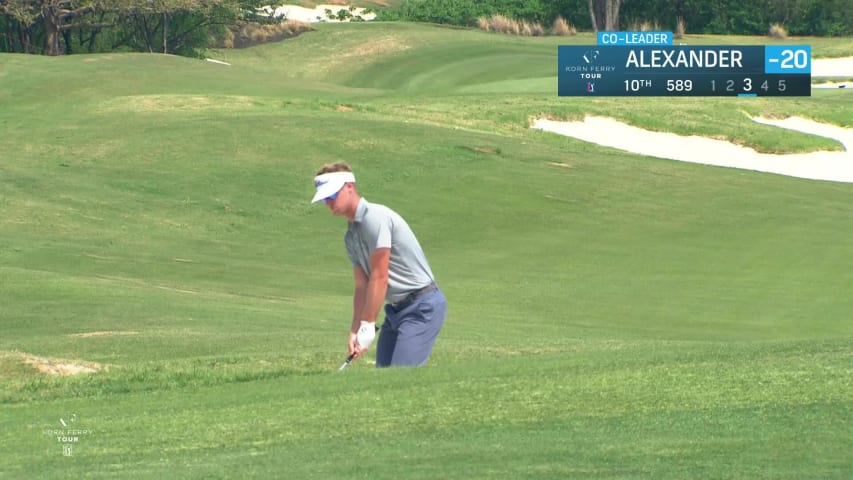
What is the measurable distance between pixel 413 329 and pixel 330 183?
4.26 ft

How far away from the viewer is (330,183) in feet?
32.6

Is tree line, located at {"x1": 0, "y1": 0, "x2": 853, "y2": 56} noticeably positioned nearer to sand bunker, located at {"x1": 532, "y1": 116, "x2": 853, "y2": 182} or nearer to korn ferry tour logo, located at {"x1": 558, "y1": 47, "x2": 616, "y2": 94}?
korn ferry tour logo, located at {"x1": 558, "y1": 47, "x2": 616, "y2": 94}

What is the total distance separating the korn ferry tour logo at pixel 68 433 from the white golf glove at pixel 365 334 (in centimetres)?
191

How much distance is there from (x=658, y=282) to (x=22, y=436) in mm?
13453

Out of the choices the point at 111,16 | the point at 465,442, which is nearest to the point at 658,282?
the point at 465,442

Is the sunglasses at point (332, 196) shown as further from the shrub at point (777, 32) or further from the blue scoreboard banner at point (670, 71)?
the shrub at point (777, 32)

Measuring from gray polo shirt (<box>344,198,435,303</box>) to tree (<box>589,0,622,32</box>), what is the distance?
77.7m

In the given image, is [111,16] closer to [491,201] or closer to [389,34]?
[389,34]

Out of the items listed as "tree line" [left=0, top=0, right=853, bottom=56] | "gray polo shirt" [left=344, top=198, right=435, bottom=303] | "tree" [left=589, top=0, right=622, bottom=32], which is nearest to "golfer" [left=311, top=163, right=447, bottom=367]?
"gray polo shirt" [left=344, top=198, right=435, bottom=303]

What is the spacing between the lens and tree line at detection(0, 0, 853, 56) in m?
62.1

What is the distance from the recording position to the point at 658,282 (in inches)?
853

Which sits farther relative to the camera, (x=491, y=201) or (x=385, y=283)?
(x=491, y=201)

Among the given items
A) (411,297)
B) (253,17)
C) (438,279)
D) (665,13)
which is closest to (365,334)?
(411,297)

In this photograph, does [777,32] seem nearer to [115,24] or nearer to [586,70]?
[586,70]
